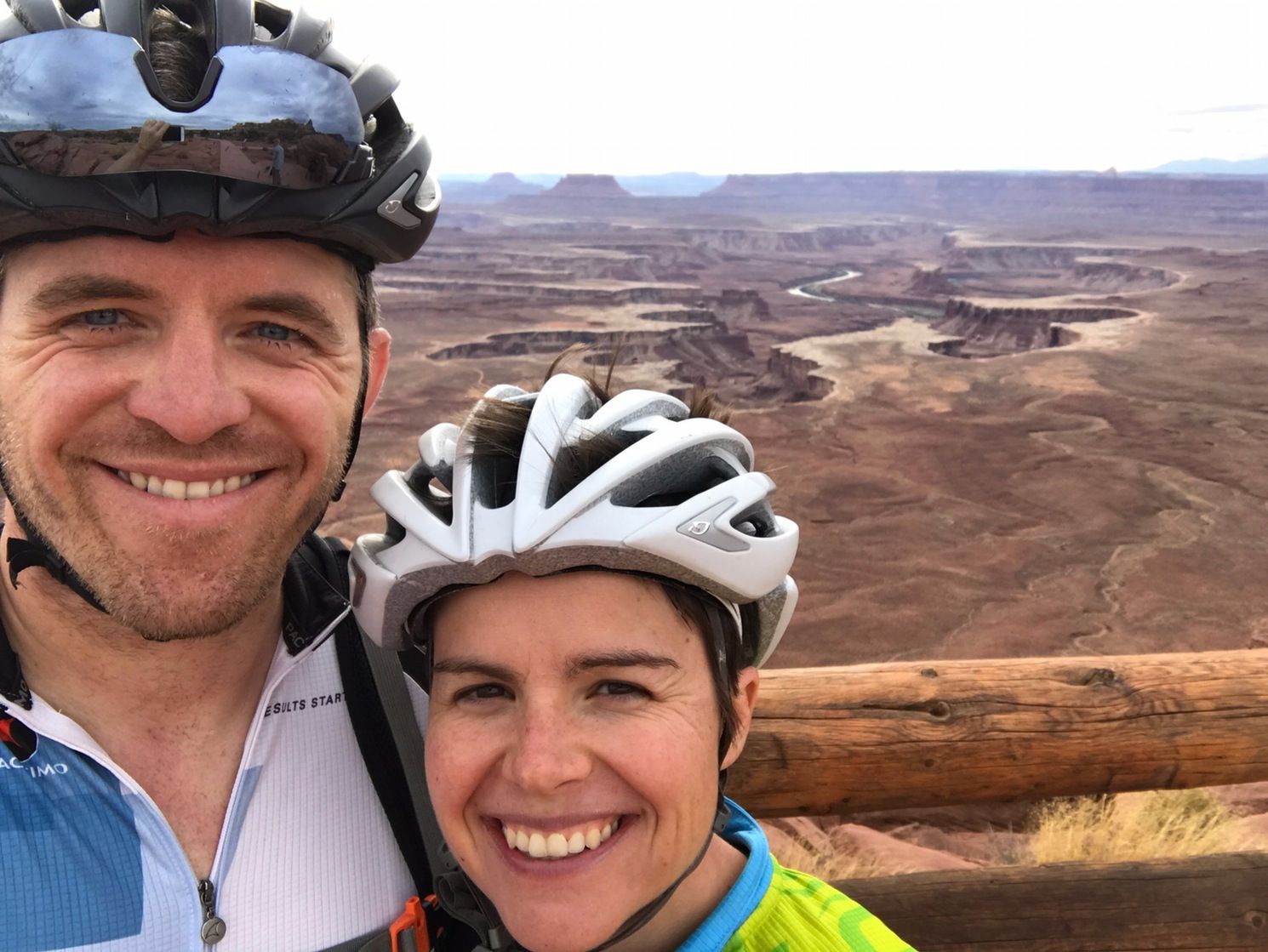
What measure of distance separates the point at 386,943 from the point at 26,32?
1885 mm

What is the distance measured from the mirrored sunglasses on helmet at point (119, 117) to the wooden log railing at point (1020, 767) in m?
1.97

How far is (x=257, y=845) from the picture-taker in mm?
1835

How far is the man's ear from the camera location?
89.1 inches

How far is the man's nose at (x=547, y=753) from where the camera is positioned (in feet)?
5.58

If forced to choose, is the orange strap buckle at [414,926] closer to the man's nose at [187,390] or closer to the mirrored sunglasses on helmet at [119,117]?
the man's nose at [187,390]

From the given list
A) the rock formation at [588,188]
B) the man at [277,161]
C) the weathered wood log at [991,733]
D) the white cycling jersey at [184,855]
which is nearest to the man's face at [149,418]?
the man at [277,161]

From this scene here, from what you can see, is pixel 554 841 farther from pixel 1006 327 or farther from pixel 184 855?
pixel 1006 327

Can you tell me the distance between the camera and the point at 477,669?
182 centimetres

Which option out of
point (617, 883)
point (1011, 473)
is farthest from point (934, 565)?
point (617, 883)

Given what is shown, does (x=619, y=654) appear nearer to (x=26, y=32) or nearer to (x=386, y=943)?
(x=386, y=943)

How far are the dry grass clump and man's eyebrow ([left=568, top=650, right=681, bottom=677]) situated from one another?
13.8 feet

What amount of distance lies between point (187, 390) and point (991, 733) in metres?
2.34

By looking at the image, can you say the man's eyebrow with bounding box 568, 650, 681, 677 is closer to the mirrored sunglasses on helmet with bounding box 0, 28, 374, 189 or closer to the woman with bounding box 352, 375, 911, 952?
the woman with bounding box 352, 375, 911, 952

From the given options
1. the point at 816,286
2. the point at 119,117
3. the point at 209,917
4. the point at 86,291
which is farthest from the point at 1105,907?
the point at 816,286
